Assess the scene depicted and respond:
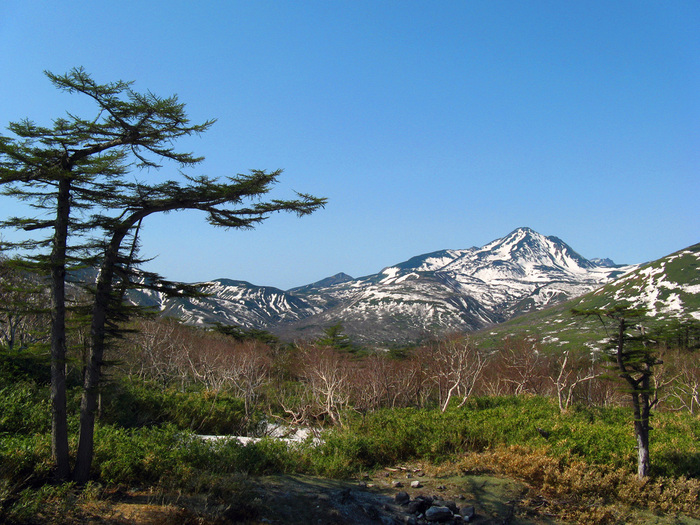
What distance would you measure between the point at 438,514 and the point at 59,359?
6.38 meters

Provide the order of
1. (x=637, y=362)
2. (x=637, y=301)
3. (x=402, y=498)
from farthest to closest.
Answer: (x=637, y=301) < (x=637, y=362) < (x=402, y=498)

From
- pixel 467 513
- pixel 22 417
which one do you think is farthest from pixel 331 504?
pixel 22 417

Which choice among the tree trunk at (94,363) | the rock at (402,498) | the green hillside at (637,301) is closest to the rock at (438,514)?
the rock at (402,498)

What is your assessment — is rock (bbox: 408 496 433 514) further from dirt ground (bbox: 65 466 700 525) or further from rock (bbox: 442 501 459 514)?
rock (bbox: 442 501 459 514)

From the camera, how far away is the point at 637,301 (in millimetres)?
144250

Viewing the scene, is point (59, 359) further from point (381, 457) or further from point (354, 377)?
point (354, 377)

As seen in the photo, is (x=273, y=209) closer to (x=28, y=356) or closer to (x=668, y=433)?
(x=28, y=356)

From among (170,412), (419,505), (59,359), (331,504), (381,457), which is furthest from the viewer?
(170,412)

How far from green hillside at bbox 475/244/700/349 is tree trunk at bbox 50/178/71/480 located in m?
118

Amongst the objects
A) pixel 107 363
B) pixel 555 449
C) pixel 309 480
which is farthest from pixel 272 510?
pixel 555 449

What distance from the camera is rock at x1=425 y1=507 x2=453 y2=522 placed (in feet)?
22.6

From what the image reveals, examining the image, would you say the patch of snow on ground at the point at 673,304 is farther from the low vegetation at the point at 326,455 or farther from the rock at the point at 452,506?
the rock at the point at 452,506

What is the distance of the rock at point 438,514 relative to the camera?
689 centimetres

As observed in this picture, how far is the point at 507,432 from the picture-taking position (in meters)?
11.2
